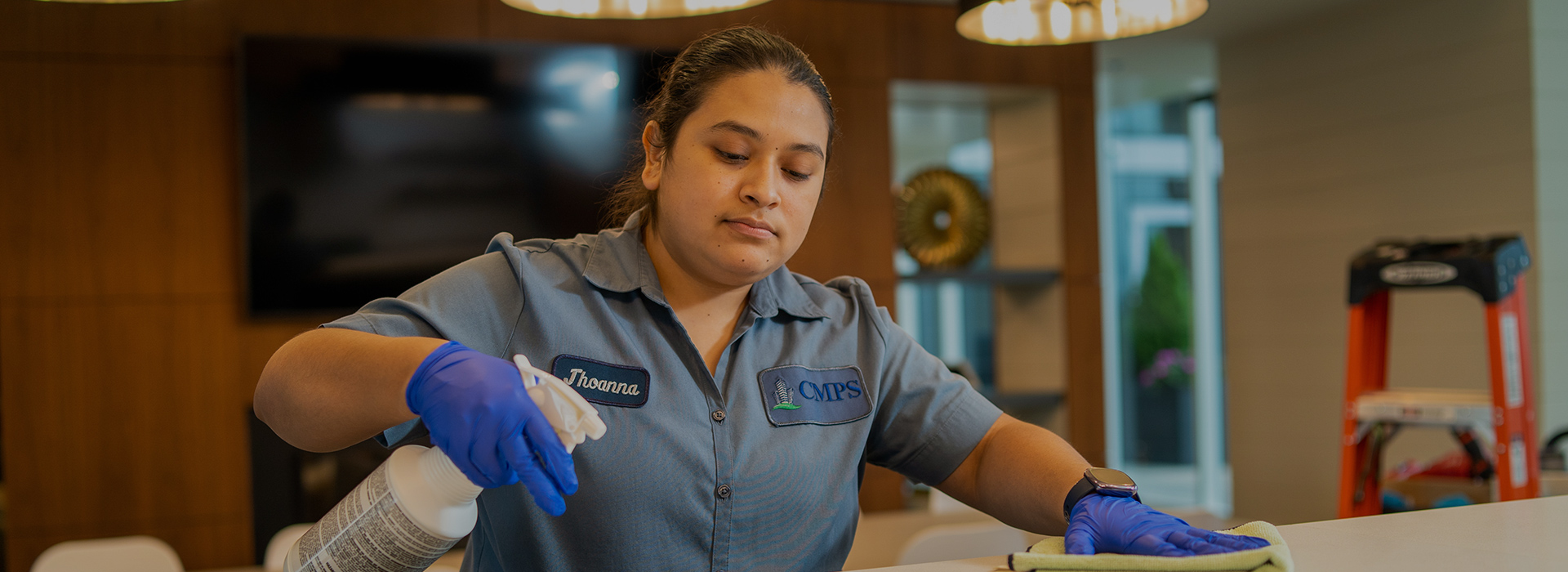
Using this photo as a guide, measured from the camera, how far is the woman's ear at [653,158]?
4.06 feet

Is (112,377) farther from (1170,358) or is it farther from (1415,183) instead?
(1170,358)

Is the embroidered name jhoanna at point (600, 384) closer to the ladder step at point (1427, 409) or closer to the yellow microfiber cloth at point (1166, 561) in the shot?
the yellow microfiber cloth at point (1166, 561)

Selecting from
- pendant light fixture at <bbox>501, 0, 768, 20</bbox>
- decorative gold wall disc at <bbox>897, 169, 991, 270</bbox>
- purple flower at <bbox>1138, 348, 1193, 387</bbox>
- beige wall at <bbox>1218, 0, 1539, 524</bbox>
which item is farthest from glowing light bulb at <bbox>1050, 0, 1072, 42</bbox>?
purple flower at <bbox>1138, 348, 1193, 387</bbox>

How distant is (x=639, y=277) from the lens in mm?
1174

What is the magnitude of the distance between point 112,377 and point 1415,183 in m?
4.14

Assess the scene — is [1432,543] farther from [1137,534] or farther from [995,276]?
[995,276]

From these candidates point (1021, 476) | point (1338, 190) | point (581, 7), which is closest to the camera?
point (1021, 476)

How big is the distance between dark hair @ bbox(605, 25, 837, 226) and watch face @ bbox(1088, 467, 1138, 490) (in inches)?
18.5

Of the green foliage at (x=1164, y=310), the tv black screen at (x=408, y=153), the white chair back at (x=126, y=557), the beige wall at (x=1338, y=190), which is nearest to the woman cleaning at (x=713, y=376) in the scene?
the white chair back at (x=126, y=557)

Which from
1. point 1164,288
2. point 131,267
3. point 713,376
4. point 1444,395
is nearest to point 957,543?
point 713,376

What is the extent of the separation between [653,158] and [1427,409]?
203 cm

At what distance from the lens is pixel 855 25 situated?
12.5 ft

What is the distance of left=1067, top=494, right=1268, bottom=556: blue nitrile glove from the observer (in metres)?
0.87

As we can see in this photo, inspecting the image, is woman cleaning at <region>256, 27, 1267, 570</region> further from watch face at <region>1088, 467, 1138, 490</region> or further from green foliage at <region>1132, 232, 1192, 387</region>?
→ green foliage at <region>1132, 232, 1192, 387</region>
